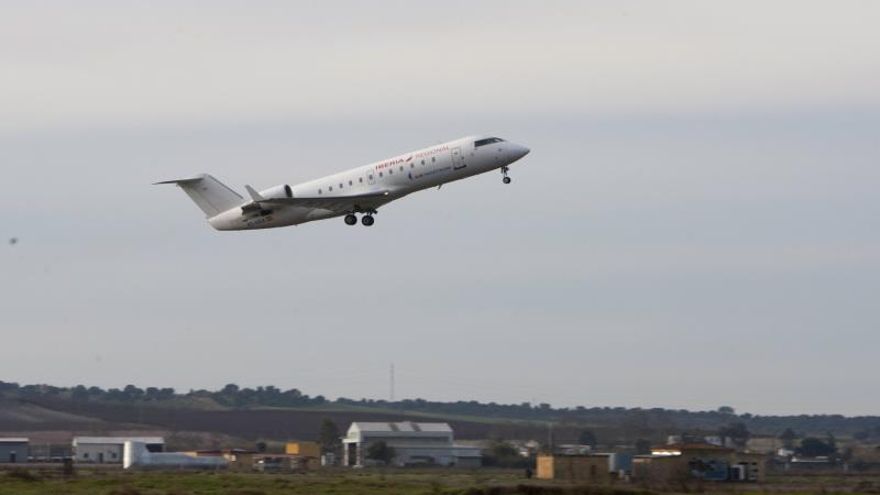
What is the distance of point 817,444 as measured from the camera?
170875mm

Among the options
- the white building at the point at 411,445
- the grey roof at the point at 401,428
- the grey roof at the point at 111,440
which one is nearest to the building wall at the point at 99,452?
the grey roof at the point at 111,440

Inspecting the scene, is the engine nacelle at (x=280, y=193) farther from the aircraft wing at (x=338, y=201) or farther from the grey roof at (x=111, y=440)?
the grey roof at (x=111, y=440)

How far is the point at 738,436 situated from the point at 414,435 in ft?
103

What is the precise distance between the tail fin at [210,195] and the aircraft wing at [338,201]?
725 cm

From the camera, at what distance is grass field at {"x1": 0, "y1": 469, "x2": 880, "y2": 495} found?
86562mm

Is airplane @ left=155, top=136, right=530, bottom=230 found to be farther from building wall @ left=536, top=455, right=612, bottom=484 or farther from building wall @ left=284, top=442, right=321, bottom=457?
building wall @ left=284, top=442, right=321, bottom=457

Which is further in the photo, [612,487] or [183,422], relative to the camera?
[183,422]

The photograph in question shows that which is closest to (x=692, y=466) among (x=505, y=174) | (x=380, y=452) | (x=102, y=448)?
(x=505, y=174)

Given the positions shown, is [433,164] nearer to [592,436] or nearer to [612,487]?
[612,487]

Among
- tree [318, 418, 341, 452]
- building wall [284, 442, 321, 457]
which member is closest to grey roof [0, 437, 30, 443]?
building wall [284, 442, 321, 457]

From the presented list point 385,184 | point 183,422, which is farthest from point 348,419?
point 385,184

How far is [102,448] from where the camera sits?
15238 cm

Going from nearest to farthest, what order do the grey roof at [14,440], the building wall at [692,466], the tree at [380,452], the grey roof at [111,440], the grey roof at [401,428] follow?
the building wall at [692,466] → the tree at [380,452] → the grey roof at [111,440] → the grey roof at [14,440] → the grey roof at [401,428]

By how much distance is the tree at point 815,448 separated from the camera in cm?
16546
